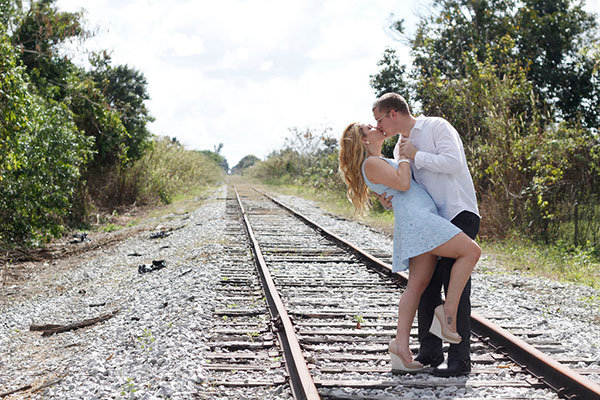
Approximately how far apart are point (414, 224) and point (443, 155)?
44 centimetres

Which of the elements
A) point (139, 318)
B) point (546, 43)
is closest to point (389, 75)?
point (546, 43)

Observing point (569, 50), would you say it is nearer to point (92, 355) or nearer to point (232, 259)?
point (232, 259)

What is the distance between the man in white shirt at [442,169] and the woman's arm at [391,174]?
0.08m

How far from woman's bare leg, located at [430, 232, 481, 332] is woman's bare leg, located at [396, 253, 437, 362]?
0.15 meters

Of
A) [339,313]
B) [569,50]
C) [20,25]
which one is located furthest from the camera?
[569,50]

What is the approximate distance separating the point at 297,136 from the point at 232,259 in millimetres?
31554

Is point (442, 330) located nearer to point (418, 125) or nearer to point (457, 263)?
point (457, 263)

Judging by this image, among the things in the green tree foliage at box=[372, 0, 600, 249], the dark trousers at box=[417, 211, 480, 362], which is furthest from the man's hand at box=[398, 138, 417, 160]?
the green tree foliage at box=[372, 0, 600, 249]

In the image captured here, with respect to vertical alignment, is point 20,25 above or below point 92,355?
above

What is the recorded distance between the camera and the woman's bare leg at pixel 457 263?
3150 millimetres

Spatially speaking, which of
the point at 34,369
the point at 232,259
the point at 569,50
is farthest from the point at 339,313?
the point at 569,50

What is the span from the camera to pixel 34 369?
4.21m

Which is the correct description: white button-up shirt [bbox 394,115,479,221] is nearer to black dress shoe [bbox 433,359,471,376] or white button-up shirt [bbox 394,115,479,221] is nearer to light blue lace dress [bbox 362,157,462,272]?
light blue lace dress [bbox 362,157,462,272]

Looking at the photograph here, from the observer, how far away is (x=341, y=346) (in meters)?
4.04
